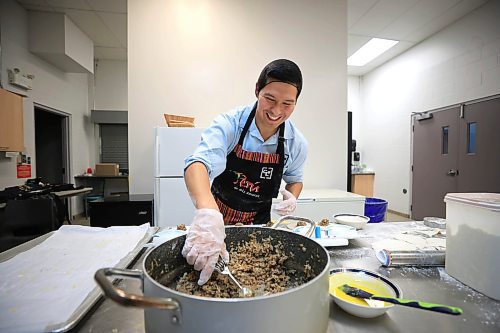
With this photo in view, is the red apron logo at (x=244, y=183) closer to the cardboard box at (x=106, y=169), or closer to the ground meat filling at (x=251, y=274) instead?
the ground meat filling at (x=251, y=274)

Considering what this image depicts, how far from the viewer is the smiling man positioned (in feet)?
3.34

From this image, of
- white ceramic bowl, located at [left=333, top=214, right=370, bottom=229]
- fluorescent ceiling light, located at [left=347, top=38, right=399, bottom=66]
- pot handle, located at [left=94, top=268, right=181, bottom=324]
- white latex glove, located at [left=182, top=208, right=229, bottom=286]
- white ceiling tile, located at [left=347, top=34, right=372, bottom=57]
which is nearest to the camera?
pot handle, located at [left=94, top=268, right=181, bottom=324]

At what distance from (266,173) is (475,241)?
84 cm

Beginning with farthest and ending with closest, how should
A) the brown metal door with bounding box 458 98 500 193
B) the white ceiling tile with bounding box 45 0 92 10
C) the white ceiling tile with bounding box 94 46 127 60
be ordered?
1. the white ceiling tile with bounding box 94 46 127 60
2. the white ceiling tile with bounding box 45 0 92 10
3. the brown metal door with bounding box 458 98 500 193

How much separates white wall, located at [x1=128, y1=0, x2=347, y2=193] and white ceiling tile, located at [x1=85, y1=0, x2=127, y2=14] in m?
0.69

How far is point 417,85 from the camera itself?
14.0 ft

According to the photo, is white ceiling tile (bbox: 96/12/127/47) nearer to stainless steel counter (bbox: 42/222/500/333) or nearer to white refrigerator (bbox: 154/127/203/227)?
white refrigerator (bbox: 154/127/203/227)

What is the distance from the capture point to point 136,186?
2863 millimetres

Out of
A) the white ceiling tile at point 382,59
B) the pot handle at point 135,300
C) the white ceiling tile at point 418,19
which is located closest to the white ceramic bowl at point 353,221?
the pot handle at point 135,300

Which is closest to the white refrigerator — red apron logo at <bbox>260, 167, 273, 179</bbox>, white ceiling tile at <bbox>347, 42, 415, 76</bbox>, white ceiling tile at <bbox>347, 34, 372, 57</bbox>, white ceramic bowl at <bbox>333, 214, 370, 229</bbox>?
red apron logo at <bbox>260, 167, 273, 179</bbox>

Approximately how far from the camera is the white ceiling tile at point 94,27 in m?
3.52

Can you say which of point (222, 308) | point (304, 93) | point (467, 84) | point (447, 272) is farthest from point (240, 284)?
point (467, 84)

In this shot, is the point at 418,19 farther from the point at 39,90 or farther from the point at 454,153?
the point at 39,90

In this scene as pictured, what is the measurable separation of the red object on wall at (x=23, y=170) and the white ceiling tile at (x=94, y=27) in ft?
7.31
